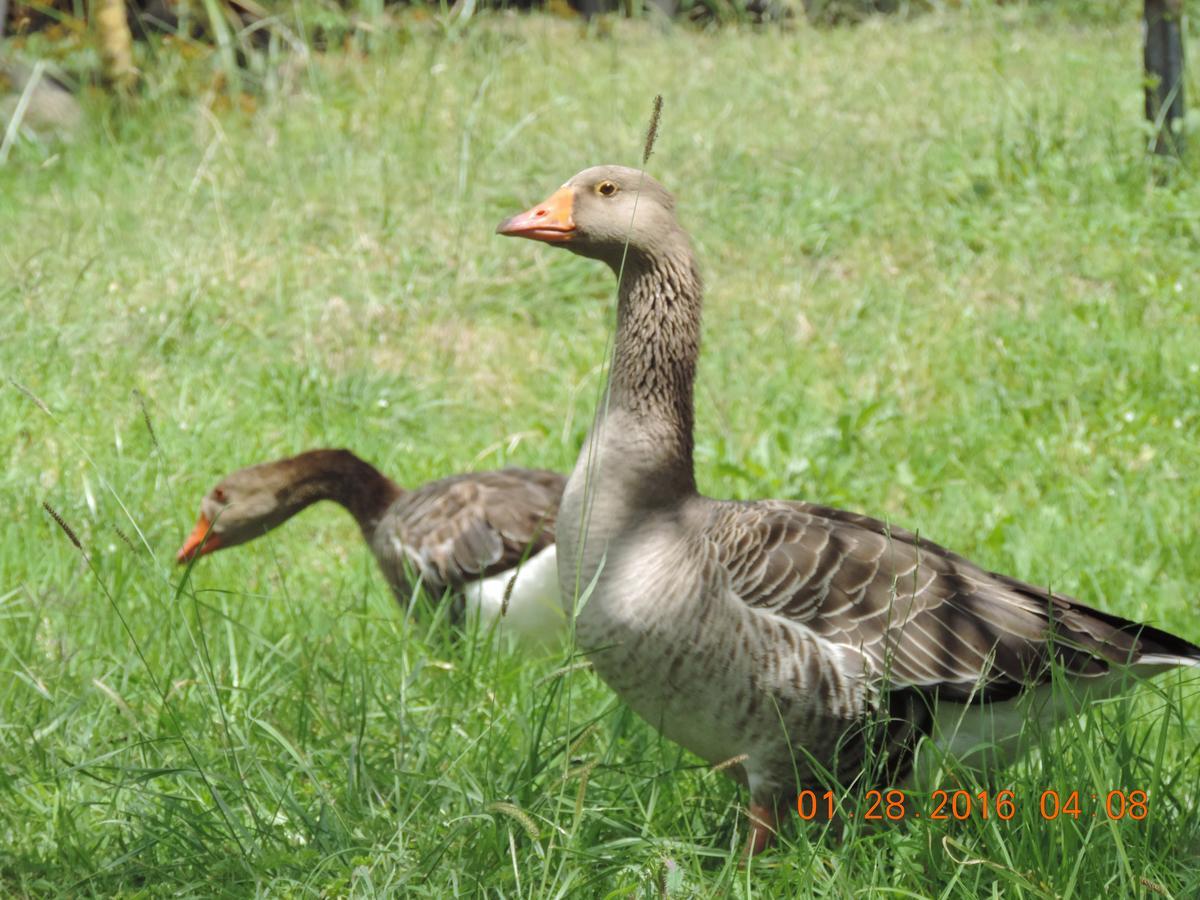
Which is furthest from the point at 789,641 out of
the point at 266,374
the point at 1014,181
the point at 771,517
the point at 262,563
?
the point at 1014,181

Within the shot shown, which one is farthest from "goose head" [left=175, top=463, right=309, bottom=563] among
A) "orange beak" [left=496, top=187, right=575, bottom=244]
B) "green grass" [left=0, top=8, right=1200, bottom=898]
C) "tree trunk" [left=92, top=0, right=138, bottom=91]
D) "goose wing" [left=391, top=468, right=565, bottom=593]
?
"tree trunk" [left=92, top=0, right=138, bottom=91]

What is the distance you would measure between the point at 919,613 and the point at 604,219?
1.30m

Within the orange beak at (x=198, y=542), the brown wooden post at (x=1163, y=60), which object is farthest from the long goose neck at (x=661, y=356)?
the brown wooden post at (x=1163, y=60)

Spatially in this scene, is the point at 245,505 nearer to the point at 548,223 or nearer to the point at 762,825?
the point at 548,223

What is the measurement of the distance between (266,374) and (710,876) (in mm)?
4211

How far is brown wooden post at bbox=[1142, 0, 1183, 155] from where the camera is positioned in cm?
767

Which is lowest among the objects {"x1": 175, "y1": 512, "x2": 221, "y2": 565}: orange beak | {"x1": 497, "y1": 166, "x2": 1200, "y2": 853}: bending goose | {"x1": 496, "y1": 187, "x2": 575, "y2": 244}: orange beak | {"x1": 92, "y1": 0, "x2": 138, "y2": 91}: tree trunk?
{"x1": 175, "y1": 512, "x2": 221, "y2": 565}: orange beak

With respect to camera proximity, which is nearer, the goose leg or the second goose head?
the goose leg

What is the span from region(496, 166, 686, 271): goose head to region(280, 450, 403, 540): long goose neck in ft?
6.70

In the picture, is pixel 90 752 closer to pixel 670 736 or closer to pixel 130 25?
pixel 670 736

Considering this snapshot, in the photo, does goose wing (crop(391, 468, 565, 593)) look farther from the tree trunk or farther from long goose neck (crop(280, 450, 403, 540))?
the tree trunk

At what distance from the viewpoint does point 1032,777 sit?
2908 millimetres

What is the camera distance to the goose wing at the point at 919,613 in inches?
134

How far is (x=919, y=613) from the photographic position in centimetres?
350
